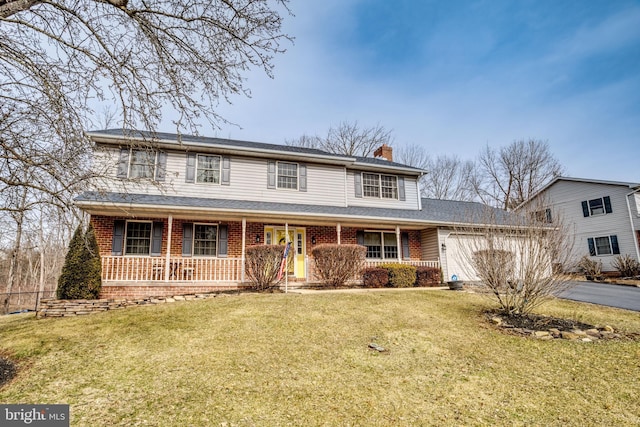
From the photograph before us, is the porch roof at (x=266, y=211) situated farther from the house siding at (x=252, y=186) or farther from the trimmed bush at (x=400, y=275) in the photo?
the trimmed bush at (x=400, y=275)

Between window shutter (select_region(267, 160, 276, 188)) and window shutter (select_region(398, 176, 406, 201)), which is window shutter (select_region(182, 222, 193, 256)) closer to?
window shutter (select_region(267, 160, 276, 188))

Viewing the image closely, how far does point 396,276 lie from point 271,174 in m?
6.55

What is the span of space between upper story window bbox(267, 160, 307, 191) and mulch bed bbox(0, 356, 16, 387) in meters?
9.58

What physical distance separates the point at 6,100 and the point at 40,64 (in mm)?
769

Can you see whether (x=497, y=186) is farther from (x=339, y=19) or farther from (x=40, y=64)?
(x=40, y=64)

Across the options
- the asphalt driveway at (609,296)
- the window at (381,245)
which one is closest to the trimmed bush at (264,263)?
the window at (381,245)

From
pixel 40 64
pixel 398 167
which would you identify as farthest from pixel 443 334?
pixel 398 167

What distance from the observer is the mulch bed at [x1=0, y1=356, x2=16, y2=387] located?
4.58 m

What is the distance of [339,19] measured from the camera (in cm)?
741

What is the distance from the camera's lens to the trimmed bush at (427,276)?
12.8 metres

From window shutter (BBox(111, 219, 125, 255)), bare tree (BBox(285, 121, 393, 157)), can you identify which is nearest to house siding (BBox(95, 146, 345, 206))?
window shutter (BBox(111, 219, 125, 255))

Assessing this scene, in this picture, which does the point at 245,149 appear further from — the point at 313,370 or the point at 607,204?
the point at 607,204

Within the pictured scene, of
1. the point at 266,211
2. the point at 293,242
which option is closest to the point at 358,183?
the point at 293,242

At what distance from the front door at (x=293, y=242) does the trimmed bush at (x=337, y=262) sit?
161cm
